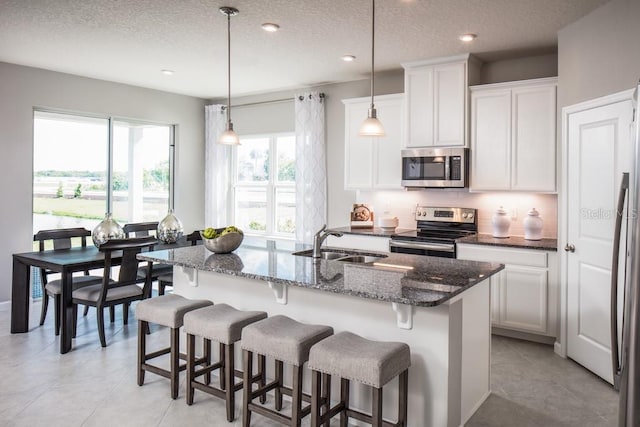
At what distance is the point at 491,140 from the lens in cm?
456

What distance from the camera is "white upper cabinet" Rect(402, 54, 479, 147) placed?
4621 millimetres

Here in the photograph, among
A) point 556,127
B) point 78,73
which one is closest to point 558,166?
point 556,127

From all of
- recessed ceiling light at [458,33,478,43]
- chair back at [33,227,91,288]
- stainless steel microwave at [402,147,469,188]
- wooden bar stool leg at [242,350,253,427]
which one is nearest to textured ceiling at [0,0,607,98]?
recessed ceiling light at [458,33,478,43]

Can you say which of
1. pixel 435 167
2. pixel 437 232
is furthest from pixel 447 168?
pixel 437 232

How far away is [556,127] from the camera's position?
420 cm

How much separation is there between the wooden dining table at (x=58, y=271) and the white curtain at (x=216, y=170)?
8.61 ft

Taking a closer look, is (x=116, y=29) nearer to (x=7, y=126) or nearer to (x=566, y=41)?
(x=7, y=126)

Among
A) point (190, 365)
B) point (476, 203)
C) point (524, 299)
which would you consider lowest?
point (190, 365)

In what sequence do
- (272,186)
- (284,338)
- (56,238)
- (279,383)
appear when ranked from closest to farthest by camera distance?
(284,338) < (279,383) < (56,238) < (272,186)

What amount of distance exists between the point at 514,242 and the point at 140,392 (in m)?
3.26

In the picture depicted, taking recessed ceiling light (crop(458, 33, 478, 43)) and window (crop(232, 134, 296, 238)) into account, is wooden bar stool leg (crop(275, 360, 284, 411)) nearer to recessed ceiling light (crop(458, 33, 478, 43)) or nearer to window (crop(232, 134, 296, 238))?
recessed ceiling light (crop(458, 33, 478, 43))

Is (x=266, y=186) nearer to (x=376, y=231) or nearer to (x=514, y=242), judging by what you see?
(x=376, y=231)

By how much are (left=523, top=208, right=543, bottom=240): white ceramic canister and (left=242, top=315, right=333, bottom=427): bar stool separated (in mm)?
2586

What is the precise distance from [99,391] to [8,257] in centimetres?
290
